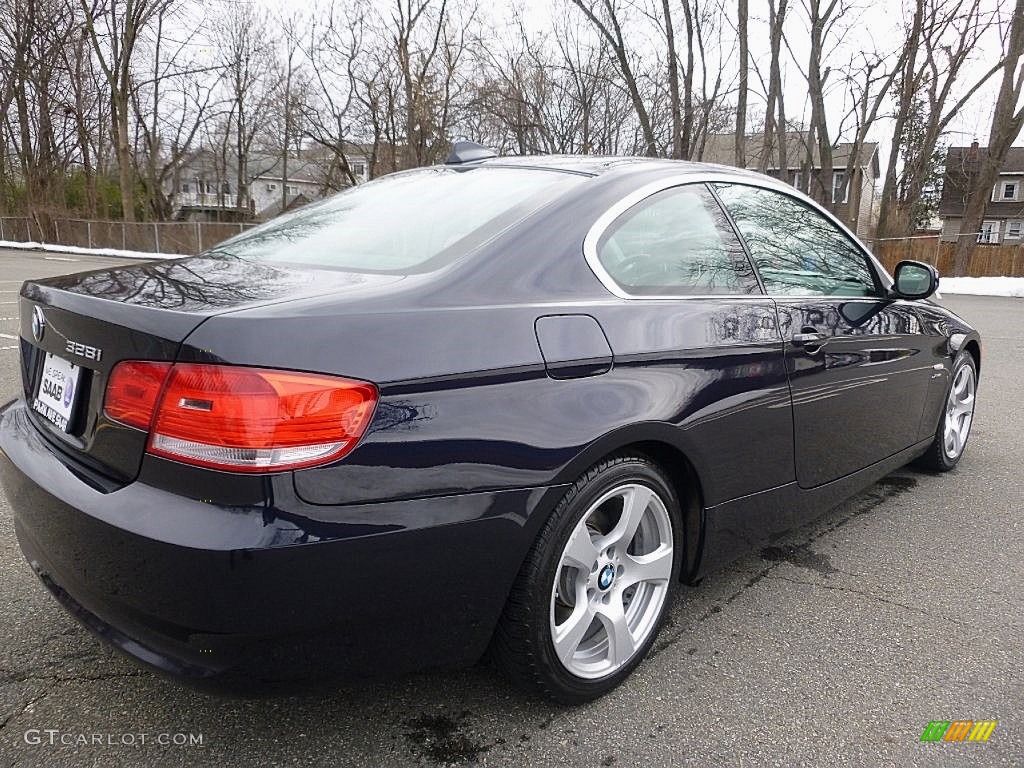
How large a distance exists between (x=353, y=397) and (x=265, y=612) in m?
0.45

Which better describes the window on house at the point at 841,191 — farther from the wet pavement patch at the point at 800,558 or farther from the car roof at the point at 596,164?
the car roof at the point at 596,164

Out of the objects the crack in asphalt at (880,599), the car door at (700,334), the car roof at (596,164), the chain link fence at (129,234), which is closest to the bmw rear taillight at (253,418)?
the car door at (700,334)

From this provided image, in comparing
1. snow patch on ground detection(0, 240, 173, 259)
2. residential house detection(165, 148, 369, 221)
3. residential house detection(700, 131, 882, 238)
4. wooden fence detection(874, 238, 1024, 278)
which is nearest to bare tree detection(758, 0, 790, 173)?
residential house detection(700, 131, 882, 238)

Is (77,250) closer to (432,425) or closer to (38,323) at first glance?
(38,323)

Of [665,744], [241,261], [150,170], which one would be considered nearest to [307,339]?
[241,261]

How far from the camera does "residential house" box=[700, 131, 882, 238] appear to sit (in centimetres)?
2703

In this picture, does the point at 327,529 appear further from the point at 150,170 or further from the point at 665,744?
the point at 150,170

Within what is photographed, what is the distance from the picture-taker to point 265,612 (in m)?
1.42

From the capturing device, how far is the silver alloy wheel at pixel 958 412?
3939 mm

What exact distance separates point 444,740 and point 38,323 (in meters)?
1.47

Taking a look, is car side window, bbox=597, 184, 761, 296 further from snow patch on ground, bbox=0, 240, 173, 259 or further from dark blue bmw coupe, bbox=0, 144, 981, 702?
snow patch on ground, bbox=0, 240, 173, 259

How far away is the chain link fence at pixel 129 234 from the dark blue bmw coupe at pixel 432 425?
2987 cm

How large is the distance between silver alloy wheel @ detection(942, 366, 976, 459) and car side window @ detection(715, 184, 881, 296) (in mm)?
1213

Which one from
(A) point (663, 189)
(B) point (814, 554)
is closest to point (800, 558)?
(B) point (814, 554)
